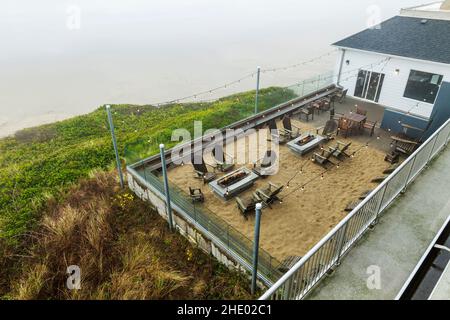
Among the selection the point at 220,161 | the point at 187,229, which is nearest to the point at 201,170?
the point at 220,161

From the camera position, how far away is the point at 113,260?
26.7 ft

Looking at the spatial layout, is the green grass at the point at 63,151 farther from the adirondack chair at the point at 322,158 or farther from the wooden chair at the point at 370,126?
the adirondack chair at the point at 322,158

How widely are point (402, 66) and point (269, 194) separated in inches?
400

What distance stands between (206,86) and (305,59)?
14463 mm

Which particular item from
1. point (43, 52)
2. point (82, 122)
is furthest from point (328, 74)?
point (43, 52)

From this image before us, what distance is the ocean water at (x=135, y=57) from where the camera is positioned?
28.6m

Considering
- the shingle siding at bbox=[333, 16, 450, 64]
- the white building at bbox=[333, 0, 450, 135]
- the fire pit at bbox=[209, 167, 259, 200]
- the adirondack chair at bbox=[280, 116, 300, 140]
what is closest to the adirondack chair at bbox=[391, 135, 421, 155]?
the white building at bbox=[333, 0, 450, 135]

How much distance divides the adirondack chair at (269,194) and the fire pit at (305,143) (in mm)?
2499

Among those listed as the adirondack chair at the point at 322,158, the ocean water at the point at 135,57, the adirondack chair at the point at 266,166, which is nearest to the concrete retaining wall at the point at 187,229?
the adirondack chair at the point at 266,166

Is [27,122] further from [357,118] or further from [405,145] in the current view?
[405,145]

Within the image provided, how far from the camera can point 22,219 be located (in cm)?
1049

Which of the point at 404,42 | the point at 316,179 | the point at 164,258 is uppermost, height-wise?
the point at 404,42

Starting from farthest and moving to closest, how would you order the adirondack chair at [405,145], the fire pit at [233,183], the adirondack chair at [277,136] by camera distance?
the adirondack chair at [277,136] → the adirondack chair at [405,145] → the fire pit at [233,183]

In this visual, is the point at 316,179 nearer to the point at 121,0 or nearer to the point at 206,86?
the point at 206,86
